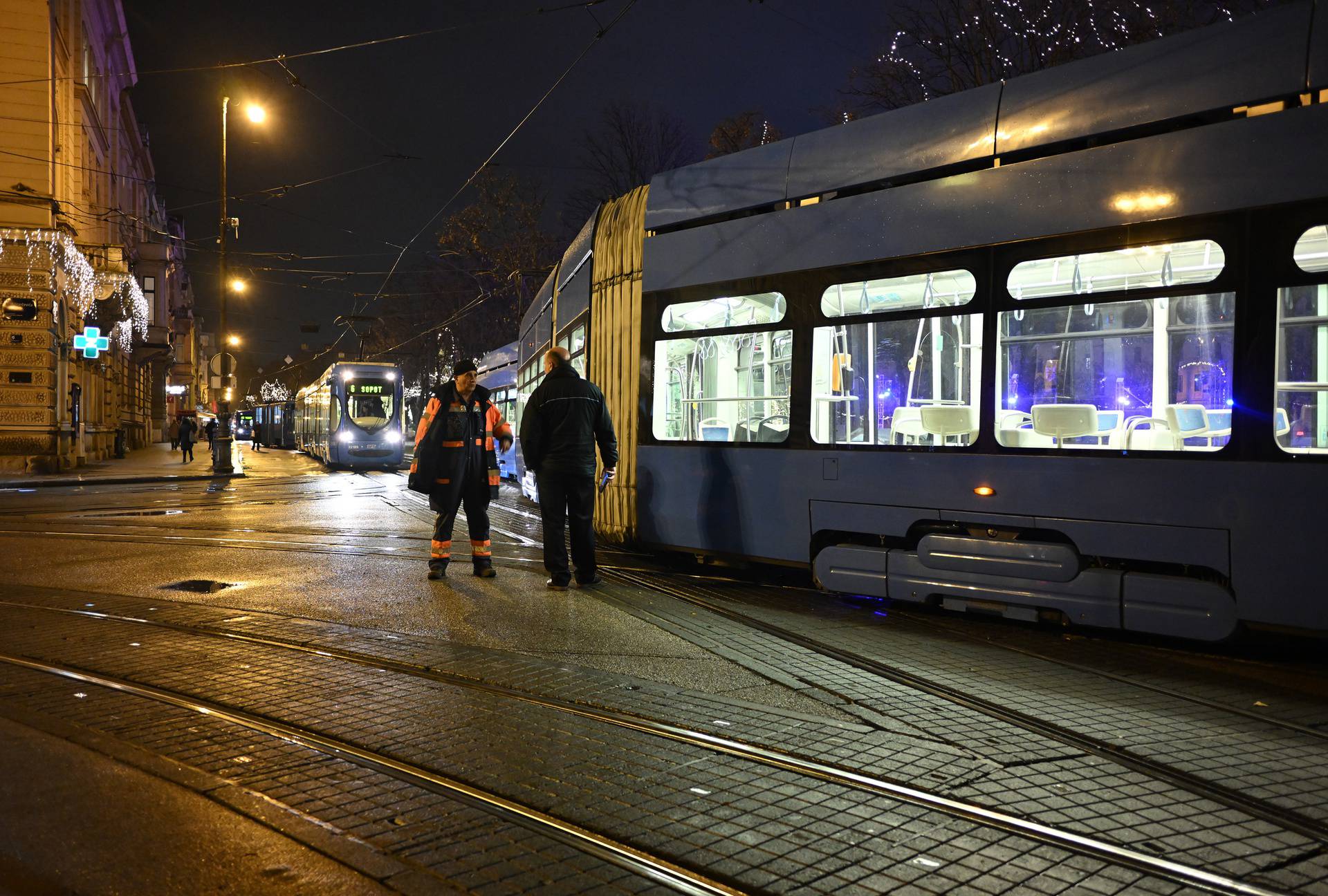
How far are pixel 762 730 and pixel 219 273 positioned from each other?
26789mm

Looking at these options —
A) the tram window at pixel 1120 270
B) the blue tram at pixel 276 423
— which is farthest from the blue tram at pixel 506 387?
the blue tram at pixel 276 423

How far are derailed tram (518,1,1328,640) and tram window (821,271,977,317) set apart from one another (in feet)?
0.06

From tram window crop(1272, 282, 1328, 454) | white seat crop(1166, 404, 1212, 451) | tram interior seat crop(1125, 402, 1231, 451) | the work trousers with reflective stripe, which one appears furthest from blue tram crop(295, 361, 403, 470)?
tram window crop(1272, 282, 1328, 454)

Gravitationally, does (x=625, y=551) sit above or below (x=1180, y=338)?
below

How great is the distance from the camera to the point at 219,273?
27.7 metres

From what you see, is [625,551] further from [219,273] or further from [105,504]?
[219,273]

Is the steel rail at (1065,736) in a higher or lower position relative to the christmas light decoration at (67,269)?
lower

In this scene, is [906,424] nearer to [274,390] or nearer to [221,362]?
[221,362]

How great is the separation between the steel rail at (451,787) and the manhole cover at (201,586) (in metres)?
2.80

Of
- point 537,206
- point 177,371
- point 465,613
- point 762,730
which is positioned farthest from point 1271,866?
point 177,371

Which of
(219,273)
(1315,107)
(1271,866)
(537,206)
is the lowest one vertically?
(1271,866)

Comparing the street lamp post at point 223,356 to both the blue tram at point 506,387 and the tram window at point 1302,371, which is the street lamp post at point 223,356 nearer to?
the blue tram at point 506,387

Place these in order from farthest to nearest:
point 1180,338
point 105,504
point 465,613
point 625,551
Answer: point 105,504 → point 625,551 → point 465,613 → point 1180,338

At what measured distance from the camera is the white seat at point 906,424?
704cm
